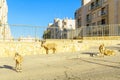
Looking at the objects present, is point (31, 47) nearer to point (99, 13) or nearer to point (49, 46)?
point (49, 46)

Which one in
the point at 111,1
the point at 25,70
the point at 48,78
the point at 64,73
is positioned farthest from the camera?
the point at 111,1

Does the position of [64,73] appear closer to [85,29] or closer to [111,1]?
[85,29]

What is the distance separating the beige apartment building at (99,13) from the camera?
50656 millimetres

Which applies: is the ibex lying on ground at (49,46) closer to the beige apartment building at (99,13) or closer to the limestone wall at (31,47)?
the limestone wall at (31,47)

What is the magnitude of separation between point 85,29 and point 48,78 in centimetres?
2462

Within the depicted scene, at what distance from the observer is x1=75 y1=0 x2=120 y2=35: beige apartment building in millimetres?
50656

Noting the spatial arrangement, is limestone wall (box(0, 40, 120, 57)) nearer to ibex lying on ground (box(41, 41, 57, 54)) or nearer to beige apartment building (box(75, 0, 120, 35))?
ibex lying on ground (box(41, 41, 57, 54))

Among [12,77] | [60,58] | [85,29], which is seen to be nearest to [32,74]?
[12,77]

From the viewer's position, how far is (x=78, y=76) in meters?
11.1

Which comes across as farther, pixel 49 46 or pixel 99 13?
pixel 99 13

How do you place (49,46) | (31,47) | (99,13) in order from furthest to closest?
1. (99,13)
2. (49,46)
3. (31,47)

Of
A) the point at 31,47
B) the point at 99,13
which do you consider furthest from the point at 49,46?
the point at 99,13

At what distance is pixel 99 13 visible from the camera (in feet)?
197

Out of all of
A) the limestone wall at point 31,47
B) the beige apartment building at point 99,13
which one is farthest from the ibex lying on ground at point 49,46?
the beige apartment building at point 99,13
